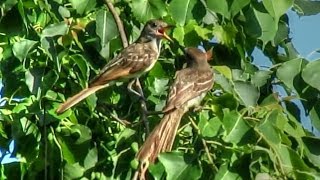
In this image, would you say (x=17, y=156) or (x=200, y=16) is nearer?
(x=200, y=16)

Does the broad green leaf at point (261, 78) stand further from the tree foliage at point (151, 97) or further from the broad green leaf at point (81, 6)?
the broad green leaf at point (81, 6)

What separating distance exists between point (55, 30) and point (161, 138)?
23.3 inches

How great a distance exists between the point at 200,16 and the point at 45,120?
2.33ft

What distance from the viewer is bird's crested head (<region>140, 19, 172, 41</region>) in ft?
17.8

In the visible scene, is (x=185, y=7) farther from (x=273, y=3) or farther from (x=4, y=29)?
(x=4, y=29)

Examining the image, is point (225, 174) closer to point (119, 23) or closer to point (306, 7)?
point (119, 23)

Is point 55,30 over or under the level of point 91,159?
over

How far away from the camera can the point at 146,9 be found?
17.1 ft

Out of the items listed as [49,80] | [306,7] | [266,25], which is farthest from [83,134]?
[306,7]

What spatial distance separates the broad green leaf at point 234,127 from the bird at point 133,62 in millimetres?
638

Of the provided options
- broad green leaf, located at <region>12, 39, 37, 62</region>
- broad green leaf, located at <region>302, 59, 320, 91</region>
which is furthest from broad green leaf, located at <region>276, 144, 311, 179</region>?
broad green leaf, located at <region>12, 39, 37, 62</region>

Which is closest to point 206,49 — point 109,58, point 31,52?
point 109,58

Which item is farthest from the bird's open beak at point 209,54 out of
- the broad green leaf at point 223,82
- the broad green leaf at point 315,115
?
the broad green leaf at point 315,115

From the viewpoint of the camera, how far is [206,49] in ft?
19.1
